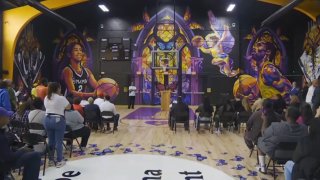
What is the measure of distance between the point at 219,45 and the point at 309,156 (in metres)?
13.8

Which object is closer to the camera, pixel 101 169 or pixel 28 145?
pixel 28 145

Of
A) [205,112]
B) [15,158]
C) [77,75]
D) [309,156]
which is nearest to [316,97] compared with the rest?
[205,112]

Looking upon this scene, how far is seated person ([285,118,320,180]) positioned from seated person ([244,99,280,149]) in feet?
5.29

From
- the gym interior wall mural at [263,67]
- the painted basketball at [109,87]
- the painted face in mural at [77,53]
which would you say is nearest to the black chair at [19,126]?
the painted basketball at [109,87]

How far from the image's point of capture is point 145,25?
648 inches

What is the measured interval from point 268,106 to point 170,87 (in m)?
11.6

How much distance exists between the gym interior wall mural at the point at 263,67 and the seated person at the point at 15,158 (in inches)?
537

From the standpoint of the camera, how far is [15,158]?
128 inches

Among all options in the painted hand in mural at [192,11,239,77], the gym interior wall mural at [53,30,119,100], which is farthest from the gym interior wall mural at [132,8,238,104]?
the gym interior wall mural at [53,30,119,100]

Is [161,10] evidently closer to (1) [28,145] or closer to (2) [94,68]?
(2) [94,68]

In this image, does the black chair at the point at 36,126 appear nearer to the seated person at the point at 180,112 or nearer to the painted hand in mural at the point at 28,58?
the seated person at the point at 180,112

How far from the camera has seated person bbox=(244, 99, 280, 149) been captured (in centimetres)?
452

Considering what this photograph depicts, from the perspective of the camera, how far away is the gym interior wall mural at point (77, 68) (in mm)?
16453

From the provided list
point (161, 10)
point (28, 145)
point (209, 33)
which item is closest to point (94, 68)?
point (161, 10)
